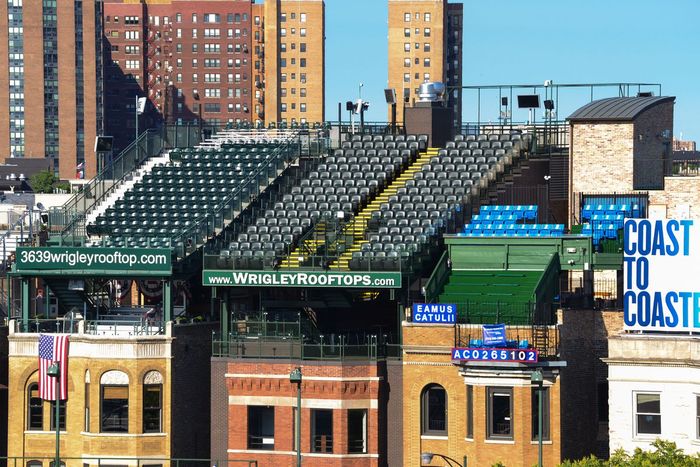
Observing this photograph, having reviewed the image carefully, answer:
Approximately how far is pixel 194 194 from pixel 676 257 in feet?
78.9

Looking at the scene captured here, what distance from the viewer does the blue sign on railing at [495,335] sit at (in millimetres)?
72188

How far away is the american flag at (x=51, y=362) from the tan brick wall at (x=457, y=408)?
1374 cm

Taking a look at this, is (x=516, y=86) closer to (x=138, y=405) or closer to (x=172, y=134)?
A: (x=172, y=134)

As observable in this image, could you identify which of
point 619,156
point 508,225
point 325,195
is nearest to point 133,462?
point 325,195

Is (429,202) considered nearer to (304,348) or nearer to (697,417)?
(304,348)

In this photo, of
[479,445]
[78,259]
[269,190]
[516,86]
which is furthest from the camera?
[516,86]

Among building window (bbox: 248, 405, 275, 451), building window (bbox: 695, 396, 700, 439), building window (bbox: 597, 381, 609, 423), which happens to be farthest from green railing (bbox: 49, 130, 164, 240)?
building window (bbox: 695, 396, 700, 439)

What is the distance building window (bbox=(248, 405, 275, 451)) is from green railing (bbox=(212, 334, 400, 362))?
217 centimetres

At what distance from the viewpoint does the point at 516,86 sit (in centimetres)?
9500

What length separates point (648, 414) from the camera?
72.3 metres

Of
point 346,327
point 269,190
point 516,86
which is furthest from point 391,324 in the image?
point 516,86

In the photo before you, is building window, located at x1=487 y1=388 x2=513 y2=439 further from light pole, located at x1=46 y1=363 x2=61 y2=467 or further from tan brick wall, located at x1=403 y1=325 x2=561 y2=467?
light pole, located at x1=46 y1=363 x2=61 y2=467

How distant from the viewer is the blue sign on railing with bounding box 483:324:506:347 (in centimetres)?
7219

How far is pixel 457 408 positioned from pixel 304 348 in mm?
6739
